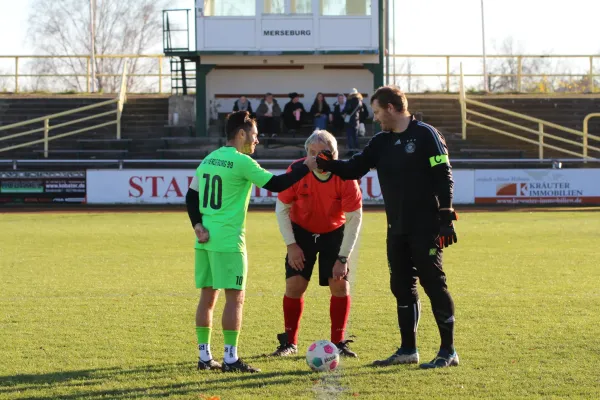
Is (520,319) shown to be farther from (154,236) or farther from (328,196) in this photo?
(154,236)

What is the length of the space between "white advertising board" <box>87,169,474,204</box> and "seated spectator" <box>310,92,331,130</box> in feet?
14.2

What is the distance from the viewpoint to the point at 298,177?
6.68 metres

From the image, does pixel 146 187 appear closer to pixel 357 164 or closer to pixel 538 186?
pixel 538 186

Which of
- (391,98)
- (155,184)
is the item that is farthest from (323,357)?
(155,184)

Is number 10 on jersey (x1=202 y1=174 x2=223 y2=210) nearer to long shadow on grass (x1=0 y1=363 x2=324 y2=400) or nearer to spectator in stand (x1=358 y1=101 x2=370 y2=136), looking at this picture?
long shadow on grass (x1=0 y1=363 x2=324 y2=400)

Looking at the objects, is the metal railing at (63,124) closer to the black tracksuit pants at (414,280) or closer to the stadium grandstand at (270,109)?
the stadium grandstand at (270,109)

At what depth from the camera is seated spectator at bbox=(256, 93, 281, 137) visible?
2983 cm

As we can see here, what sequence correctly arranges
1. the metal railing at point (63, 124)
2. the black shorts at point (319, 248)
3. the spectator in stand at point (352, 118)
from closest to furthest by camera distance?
1. the black shorts at point (319, 248)
2. the spectator in stand at point (352, 118)
3. the metal railing at point (63, 124)

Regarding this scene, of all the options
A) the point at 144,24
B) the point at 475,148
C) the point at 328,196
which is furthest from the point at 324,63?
the point at 144,24

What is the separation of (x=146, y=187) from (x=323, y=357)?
19.6 m

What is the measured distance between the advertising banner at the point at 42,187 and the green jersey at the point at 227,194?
65.0 feet

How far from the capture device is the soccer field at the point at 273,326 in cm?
611

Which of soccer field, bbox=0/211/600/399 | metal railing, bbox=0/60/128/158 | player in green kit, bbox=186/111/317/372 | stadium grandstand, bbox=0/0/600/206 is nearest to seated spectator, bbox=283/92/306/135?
stadium grandstand, bbox=0/0/600/206

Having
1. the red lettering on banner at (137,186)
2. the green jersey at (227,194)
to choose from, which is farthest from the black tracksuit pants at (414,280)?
the red lettering on banner at (137,186)
